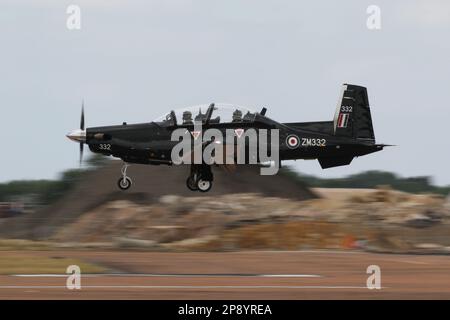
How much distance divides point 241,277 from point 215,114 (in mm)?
7816

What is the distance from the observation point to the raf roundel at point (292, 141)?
34875 millimetres

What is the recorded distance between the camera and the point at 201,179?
112 ft

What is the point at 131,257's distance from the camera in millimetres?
47875

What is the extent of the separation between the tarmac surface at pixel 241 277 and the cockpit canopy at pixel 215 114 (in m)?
6.02

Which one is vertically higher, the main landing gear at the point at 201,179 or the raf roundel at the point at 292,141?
the raf roundel at the point at 292,141

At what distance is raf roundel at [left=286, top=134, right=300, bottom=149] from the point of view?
114 feet

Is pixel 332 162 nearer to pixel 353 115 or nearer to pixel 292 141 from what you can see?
pixel 292 141

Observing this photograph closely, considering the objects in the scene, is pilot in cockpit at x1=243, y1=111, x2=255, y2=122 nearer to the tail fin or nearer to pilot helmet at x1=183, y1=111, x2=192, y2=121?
pilot helmet at x1=183, y1=111, x2=192, y2=121

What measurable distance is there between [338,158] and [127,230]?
27.7 m

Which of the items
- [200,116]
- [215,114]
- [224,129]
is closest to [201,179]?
[224,129]

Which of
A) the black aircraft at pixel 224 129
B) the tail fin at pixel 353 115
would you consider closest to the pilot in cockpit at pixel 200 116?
the black aircraft at pixel 224 129

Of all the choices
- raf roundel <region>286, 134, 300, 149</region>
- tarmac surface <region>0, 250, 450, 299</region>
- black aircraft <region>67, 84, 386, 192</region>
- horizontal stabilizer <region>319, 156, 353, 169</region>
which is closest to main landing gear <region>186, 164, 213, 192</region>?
black aircraft <region>67, 84, 386, 192</region>

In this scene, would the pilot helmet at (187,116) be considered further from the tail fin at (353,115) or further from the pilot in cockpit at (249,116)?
the tail fin at (353,115)

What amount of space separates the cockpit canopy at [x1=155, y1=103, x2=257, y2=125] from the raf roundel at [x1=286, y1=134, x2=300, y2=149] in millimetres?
1576
